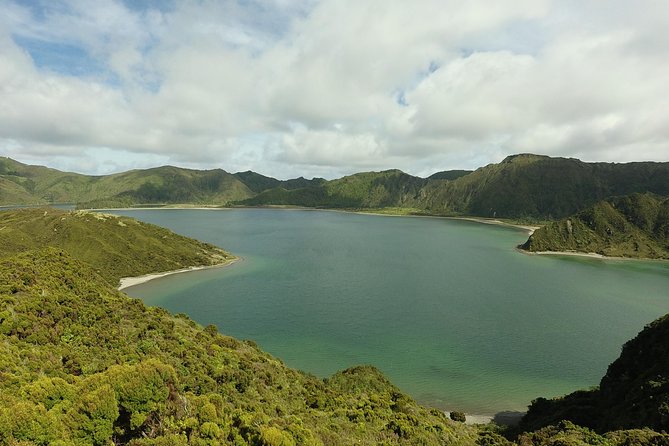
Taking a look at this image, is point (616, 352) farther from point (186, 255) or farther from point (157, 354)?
point (186, 255)

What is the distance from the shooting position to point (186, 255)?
5910 inches

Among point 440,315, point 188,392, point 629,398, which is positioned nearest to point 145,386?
point 188,392

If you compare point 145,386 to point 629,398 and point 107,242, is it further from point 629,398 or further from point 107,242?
point 107,242

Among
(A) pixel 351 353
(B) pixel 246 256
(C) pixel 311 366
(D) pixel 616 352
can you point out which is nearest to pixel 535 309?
(D) pixel 616 352

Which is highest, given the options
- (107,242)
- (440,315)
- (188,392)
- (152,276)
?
(107,242)

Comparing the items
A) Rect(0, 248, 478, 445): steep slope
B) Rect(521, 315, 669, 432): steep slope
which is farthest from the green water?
Rect(0, 248, 478, 445): steep slope

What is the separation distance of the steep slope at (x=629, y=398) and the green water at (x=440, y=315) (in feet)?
34.0

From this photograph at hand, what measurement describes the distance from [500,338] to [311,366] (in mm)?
40409

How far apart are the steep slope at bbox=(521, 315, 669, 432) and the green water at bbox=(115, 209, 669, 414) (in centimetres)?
1036

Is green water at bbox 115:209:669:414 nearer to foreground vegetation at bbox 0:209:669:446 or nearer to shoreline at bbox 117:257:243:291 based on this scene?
shoreline at bbox 117:257:243:291

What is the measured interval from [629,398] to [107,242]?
15582cm

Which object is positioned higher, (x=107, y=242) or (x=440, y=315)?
(x=107, y=242)

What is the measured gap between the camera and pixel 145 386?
24781 mm

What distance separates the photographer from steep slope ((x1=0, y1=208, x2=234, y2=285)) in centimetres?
12912
